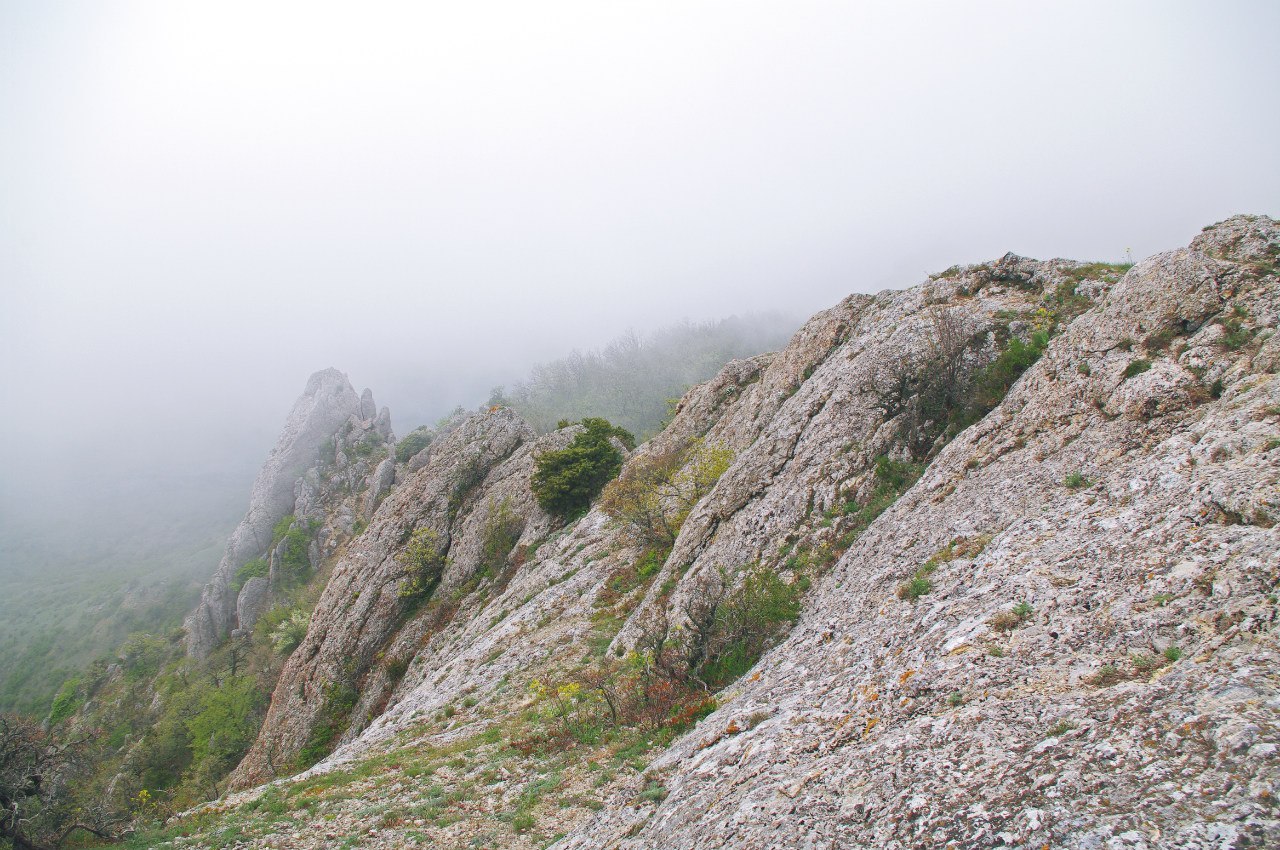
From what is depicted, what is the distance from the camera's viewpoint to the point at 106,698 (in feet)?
269

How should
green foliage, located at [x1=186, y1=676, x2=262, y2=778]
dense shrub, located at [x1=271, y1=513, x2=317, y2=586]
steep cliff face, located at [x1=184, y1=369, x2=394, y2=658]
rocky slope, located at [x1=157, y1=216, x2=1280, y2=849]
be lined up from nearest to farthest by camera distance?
rocky slope, located at [x1=157, y1=216, x2=1280, y2=849] → green foliage, located at [x1=186, y1=676, x2=262, y2=778] → steep cliff face, located at [x1=184, y1=369, x2=394, y2=658] → dense shrub, located at [x1=271, y1=513, x2=317, y2=586]

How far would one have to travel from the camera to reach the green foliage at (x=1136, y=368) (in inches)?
529

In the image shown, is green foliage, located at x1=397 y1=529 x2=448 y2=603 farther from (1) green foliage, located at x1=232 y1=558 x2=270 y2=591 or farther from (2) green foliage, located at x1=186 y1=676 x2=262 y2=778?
(1) green foliage, located at x1=232 y1=558 x2=270 y2=591

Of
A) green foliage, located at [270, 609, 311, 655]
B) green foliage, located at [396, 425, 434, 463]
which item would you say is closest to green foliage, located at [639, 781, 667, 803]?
green foliage, located at [270, 609, 311, 655]

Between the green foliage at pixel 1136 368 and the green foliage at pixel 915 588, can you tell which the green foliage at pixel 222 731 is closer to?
the green foliage at pixel 915 588

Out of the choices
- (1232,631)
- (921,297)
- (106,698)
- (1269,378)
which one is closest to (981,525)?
(1269,378)

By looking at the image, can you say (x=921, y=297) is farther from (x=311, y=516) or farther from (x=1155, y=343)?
(x=311, y=516)

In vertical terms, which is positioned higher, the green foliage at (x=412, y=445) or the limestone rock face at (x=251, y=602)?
the green foliage at (x=412, y=445)

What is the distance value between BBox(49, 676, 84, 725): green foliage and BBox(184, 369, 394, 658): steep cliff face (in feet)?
56.1

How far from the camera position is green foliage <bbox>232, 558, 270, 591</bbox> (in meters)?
89.2

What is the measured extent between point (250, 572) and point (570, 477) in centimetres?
8326

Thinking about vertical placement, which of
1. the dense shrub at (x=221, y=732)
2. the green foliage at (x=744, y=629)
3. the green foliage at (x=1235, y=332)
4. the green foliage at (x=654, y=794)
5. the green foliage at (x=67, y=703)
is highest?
the green foliage at (x=1235, y=332)

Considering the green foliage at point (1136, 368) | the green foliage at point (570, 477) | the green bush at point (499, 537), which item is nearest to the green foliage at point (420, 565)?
the green bush at point (499, 537)

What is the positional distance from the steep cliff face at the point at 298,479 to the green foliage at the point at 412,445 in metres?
12.1
